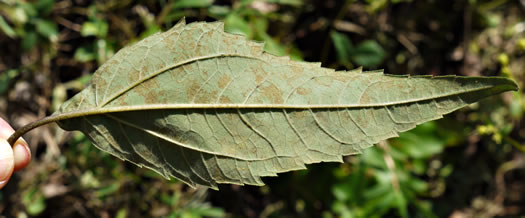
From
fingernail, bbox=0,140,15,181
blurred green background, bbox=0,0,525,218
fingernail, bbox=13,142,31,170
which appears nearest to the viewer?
fingernail, bbox=0,140,15,181

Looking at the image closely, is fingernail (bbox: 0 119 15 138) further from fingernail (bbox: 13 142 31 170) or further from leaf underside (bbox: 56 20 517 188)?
leaf underside (bbox: 56 20 517 188)

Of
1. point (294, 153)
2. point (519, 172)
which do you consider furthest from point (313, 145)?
point (519, 172)

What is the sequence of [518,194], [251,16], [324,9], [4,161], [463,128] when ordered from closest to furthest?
[4,161]
[251,16]
[463,128]
[324,9]
[518,194]

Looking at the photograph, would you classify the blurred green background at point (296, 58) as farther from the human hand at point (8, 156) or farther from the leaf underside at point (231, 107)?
the leaf underside at point (231, 107)

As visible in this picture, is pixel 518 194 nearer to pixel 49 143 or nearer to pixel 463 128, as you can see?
pixel 463 128

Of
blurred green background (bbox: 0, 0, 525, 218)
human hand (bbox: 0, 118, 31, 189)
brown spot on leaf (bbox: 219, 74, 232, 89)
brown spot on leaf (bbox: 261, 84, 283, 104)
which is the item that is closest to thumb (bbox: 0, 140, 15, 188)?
human hand (bbox: 0, 118, 31, 189)

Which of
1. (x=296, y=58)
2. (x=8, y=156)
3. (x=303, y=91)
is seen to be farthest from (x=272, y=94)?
(x=296, y=58)
